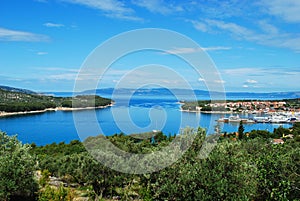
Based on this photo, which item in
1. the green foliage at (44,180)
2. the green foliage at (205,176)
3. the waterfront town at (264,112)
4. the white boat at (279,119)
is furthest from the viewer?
the white boat at (279,119)

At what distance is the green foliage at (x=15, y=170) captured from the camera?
8734 mm

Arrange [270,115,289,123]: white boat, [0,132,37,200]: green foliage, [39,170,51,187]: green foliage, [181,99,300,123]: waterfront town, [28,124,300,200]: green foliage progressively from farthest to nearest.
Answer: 1. [270,115,289,123]: white boat
2. [181,99,300,123]: waterfront town
3. [39,170,51,187]: green foliage
4. [0,132,37,200]: green foliage
5. [28,124,300,200]: green foliage

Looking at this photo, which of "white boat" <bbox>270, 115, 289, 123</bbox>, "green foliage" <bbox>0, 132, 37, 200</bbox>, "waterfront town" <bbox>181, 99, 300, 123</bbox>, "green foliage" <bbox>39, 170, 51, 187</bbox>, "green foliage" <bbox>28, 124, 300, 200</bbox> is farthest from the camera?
"white boat" <bbox>270, 115, 289, 123</bbox>

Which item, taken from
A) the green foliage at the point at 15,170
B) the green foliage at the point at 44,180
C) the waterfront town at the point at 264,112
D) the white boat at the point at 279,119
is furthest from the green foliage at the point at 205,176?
the white boat at the point at 279,119

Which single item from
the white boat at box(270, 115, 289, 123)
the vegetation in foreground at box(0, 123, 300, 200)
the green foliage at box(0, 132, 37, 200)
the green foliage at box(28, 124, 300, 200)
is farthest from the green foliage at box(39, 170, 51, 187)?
the white boat at box(270, 115, 289, 123)

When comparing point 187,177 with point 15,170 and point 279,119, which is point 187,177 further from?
point 279,119

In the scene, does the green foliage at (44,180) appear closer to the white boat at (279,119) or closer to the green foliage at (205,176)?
the green foliage at (205,176)

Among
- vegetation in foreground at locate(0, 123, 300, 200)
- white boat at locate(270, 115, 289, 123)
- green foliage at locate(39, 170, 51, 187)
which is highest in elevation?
vegetation in foreground at locate(0, 123, 300, 200)

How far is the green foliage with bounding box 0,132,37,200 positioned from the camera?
8.73 metres

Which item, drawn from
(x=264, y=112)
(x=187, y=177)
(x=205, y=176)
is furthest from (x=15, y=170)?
(x=264, y=112)

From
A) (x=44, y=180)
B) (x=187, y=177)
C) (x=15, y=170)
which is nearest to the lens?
(x=187, y=177)

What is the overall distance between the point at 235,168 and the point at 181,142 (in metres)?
1.94

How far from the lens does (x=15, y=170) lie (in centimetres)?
894

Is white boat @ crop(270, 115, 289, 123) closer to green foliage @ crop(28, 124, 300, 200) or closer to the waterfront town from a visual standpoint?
the waterfront town
